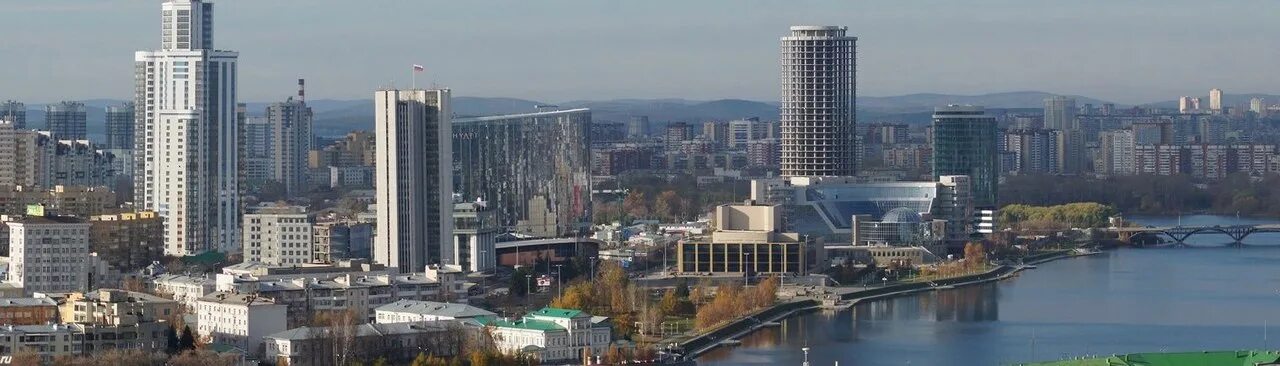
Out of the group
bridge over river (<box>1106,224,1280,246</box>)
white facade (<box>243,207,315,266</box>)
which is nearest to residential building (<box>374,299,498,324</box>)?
white facade (<box>243,207,315,266</box>)

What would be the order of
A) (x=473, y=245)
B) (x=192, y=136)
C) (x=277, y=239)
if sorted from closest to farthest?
(x=473, y=245)
(x=277, y=239)
(x=192, y=136)

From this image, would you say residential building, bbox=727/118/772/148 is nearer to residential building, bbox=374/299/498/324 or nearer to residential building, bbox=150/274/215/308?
residential building, bbox=150/274/215/308

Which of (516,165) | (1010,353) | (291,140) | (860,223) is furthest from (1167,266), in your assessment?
(291,140)

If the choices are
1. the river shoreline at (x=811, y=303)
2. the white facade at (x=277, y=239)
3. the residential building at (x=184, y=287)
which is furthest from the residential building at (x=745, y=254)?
the residential building at (x=184, y=287)

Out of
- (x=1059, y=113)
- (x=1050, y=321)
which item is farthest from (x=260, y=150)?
(x=1050, y=321)

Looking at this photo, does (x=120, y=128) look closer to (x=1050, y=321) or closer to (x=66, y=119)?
(x=66, y=119)

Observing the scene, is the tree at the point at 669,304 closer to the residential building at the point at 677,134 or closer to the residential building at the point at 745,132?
the residential building at the point at 677,134
